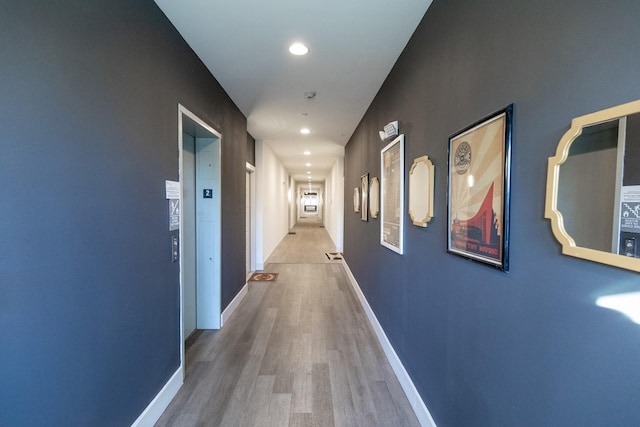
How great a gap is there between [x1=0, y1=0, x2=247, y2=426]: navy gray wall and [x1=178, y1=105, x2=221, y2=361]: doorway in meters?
0.99

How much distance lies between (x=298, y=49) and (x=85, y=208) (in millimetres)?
1912

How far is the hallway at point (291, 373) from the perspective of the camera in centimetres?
187

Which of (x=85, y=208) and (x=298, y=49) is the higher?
(x=298, y=49)

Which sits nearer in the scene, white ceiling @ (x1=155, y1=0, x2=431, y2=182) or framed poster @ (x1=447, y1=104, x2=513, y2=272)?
framed poster @ (x1=447, y1=104, x2=513, y2=272)

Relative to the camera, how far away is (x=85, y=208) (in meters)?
1.25

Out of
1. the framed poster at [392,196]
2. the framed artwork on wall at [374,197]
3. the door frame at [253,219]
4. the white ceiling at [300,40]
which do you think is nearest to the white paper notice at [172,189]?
the white ceiling at [300,40]

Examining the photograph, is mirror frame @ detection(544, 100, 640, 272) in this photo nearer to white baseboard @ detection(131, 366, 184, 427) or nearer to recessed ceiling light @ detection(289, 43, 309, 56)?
recessed ceiling light @ detection(289, 43, 309, 56)

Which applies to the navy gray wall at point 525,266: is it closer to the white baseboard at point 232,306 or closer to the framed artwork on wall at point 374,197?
the framed artwork on wall at point 374,197

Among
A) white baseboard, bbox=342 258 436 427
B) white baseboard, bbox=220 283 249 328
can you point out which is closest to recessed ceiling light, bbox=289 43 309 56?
white baseboard, bbox=342 258 436 427

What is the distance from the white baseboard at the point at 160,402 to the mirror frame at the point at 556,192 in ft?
7.55

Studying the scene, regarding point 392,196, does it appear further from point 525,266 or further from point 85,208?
point 85,208

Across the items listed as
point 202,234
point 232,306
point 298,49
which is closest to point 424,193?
point 298,49

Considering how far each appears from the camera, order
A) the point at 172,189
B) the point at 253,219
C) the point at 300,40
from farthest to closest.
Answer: the point at 253,219 → the point at 300,40 → the point at 172,189

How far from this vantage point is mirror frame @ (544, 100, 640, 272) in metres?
0.63
